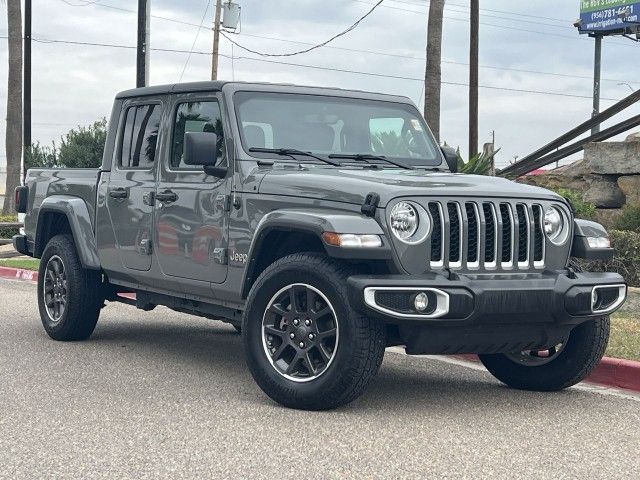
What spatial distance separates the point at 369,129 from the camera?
8.63 metres

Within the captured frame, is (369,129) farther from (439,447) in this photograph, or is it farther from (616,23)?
(616,23)

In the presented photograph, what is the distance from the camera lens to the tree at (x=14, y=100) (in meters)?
33.0

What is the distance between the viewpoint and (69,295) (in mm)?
9758

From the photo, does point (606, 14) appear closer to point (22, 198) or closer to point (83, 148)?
point (83, 148)

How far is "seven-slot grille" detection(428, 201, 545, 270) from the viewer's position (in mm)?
6863

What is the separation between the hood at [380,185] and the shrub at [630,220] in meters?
10.9

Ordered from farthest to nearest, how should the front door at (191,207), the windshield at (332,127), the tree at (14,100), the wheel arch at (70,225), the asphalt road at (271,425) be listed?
the tree at (14,100) < the wheel arch at (70,225) < the windshield at (332,127) < the front door at (191,207) < the asphalt road at (271,425)

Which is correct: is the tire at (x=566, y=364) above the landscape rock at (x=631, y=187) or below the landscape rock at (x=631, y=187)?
below

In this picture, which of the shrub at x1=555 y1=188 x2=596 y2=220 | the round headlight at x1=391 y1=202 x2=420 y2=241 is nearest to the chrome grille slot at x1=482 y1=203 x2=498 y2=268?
the round headlight at x1=391 y1=202 x2=420 y2=241

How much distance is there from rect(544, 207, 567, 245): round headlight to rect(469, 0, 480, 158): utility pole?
19.0 meters

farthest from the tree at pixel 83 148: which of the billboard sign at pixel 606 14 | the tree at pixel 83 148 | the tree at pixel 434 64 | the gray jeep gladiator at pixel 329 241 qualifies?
the billboard sign at pixel 606 14

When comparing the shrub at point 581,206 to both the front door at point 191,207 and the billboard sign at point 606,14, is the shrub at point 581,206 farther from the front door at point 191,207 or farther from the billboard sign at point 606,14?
the billboard sign at point 606,14

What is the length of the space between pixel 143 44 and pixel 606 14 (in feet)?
148

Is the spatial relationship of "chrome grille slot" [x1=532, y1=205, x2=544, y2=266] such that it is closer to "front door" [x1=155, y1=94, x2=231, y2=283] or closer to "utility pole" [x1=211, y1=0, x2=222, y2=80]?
"front door" [x1=155, y1=94, x2=231, y2=283]
